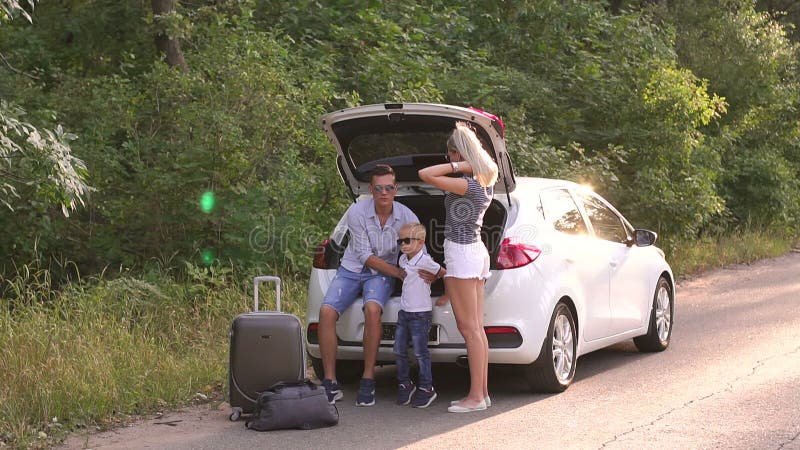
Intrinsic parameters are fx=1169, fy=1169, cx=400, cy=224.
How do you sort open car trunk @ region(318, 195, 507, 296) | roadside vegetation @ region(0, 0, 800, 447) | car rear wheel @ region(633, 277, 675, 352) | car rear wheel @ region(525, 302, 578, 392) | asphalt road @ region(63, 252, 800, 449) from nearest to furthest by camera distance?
asphalt road @ region(63, 252, 800, 449)
car rear wheel @ region(525, 302, 578, 392)
open car trunk @ region(318, 195, 507, 296)
roadside vegetation @ region(0, 0, 800, 447)
car rear wheel @ region(633, 277, 675, 352)

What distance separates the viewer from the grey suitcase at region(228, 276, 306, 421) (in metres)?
7.74

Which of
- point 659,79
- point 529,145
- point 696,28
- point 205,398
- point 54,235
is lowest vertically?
point 205,398

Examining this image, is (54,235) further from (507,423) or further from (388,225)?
(507,423)

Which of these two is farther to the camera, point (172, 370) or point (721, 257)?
point (721, 257)

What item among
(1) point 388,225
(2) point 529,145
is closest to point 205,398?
(1) point 388,225

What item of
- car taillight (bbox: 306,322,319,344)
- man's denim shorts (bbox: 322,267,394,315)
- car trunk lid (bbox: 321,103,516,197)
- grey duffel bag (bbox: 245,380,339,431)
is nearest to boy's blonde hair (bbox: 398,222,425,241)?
man's denim shorts (bbox: 322,267,394,315)

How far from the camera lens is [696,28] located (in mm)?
23594

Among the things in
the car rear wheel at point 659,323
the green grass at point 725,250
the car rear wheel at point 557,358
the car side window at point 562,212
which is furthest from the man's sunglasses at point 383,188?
the green grass at point 725,250

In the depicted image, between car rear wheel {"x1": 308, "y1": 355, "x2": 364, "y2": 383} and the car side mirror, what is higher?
the car side mirror

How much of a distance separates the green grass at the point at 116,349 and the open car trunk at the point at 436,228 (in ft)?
4.24

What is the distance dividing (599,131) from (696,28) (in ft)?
Result: 22.4

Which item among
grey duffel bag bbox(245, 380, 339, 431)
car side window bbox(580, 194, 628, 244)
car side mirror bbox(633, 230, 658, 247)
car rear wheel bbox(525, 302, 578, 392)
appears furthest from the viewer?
car side mirror bbox(633, 230, 658, 247)

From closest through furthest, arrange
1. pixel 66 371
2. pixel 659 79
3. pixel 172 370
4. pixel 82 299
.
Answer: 1. pixel 66 371
2. pixel 172 370
3. pixel 82 299
4. pixel 659 79

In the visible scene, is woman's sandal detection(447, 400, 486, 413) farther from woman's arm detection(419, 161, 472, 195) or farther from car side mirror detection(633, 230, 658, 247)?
car side mirror detection(633, 230, 658, 247)
